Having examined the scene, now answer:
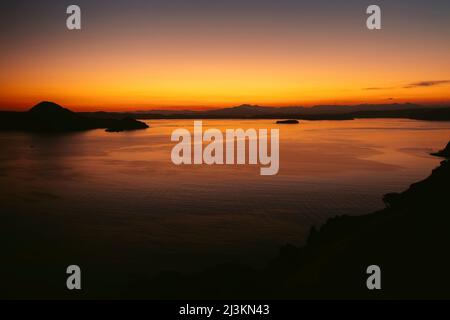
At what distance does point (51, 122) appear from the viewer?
13912 cm

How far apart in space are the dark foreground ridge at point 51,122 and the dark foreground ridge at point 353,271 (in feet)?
424

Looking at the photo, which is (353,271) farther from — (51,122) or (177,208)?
(51,122)

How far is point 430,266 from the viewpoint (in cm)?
969

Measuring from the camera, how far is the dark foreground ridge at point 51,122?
138 meters

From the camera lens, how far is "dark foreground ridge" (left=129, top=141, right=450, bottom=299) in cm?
929

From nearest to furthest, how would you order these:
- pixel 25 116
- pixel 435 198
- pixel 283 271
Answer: pixel 283 271 → pixel 435 198 → pixel 25 116

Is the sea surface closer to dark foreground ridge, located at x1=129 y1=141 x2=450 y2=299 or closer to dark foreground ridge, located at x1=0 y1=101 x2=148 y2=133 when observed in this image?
dark foreground ridge, located at x1=129 y1=141 x2=450 y2=299

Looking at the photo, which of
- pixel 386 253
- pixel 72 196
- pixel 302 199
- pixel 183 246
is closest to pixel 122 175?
pixel 72 196

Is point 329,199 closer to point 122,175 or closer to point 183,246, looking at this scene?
point 183,246

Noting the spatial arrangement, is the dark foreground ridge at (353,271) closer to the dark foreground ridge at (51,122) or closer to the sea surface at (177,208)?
the sea surface at (177,208)

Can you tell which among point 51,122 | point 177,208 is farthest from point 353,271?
point 51,122

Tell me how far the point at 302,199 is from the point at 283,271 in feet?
42.1

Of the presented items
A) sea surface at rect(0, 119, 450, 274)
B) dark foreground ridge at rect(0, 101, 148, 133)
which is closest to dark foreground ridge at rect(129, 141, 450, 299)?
sea surface at rect(0, 119, 450, 274)
